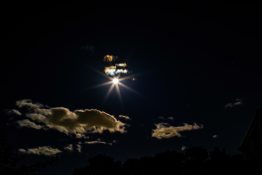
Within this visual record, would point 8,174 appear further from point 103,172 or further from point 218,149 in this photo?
point 218,149

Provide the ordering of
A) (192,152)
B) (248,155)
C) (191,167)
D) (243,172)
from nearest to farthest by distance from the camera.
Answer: (248,155), (243,172), (191,167), (192,152)

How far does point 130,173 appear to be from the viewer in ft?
297

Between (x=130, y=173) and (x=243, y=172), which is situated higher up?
(x=130, y=173)

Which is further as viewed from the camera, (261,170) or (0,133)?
(261,170)

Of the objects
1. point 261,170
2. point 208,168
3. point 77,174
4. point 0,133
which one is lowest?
point 0,133

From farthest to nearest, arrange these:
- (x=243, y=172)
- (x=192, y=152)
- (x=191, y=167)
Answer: (x=192, y=152) → (x=191, y=167) → (x=243, y=172)

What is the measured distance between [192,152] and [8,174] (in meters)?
88.4

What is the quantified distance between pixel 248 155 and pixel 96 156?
67.2 meters

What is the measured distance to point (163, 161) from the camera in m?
91.7

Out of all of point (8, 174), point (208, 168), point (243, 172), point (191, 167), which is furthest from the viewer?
point (191, 167)

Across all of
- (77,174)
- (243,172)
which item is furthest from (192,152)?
(243,172)

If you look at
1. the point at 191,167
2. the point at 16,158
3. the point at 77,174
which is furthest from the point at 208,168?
the point at 16,158

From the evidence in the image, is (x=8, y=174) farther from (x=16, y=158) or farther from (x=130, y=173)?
(x=130, y=173)

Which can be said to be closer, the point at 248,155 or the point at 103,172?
the point at 248,155
